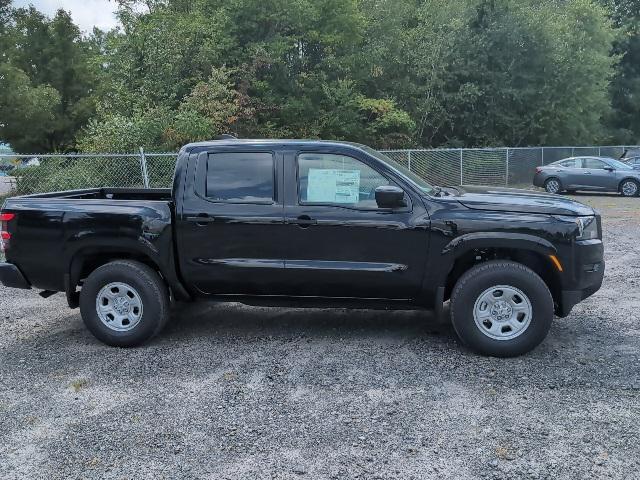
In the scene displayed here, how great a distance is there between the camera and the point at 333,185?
17.3 feet

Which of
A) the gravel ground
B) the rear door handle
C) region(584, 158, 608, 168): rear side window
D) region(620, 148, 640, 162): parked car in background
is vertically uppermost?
region(620, 148, 640, 162): parked car in background

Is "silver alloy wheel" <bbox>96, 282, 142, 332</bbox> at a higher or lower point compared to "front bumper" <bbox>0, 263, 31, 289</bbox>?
lower

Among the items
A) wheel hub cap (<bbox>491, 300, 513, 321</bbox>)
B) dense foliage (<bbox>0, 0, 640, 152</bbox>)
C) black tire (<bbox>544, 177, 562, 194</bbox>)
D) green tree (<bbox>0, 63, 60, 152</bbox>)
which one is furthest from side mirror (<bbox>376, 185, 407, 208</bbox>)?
green tree (<bbox>0, 63, 60, 152</bbox>)

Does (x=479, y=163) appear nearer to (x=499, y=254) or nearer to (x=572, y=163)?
(x=572, y=163)

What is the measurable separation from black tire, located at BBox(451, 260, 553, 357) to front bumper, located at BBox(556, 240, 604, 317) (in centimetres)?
20

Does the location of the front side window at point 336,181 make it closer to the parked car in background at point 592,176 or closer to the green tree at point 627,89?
the parked car in background at point 592,176

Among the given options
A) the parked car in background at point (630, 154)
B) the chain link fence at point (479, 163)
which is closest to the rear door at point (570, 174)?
the chain link fence at point (479, 163)

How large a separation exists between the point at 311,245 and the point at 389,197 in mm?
794

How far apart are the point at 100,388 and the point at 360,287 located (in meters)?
2.22

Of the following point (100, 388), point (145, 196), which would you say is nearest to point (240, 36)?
point (145, 196)

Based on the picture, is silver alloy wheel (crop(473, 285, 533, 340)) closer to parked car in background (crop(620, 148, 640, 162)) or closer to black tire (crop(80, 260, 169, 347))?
black tire (crop(80, 260, 169, 347))

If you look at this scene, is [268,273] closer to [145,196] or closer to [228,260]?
[228,260]

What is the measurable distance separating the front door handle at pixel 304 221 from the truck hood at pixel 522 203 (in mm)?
1248

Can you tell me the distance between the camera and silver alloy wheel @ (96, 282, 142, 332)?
5.43m
